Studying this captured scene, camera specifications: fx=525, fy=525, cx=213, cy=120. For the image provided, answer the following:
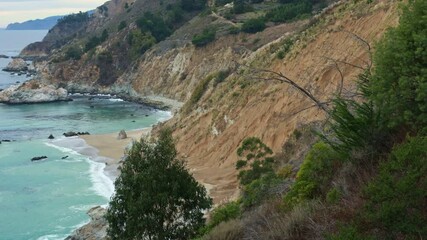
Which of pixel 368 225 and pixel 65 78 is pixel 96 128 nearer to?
pixel 65 78

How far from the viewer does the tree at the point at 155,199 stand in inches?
606

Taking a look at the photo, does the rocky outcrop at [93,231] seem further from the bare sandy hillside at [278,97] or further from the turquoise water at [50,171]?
the bare sandy hillside at [278,97]

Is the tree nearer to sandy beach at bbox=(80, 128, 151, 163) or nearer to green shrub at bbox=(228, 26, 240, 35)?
sandy beach at bbox=(80, 128, 151, 163)

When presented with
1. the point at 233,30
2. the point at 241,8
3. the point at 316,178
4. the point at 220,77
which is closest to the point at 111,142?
the point at 220,77

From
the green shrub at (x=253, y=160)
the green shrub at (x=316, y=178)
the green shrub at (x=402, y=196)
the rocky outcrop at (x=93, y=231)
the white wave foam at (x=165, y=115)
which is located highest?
the green shrub at (x=402, y=196)

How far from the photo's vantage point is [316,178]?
1209cm

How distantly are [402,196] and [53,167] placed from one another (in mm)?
40018

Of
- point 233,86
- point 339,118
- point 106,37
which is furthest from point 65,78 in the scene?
point 339,118

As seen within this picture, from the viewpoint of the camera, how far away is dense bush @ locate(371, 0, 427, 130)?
9.74m

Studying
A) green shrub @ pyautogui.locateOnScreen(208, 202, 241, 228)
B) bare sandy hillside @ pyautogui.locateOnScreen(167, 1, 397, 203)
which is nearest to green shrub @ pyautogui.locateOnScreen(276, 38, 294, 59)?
bare sandy hillside @ pyautogui.locateOnScreen(167, 1, 397, 203)

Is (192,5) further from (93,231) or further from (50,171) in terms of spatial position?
(93,231)

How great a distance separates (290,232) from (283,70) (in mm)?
31179

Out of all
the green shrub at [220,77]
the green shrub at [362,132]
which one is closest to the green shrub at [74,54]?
the green shrub at [220,77]

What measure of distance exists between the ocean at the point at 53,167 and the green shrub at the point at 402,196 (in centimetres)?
2297
